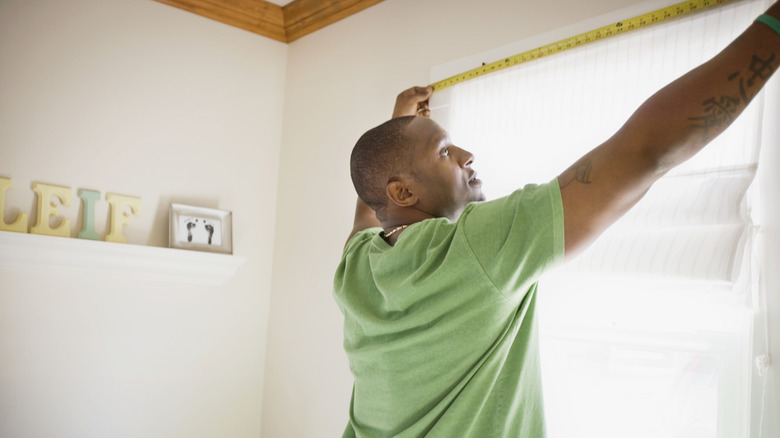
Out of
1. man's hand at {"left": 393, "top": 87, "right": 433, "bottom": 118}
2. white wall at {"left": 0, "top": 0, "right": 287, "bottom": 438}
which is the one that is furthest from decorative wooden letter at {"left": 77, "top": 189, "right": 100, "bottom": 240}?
man's hand at {"left": 393, "top": 87, "right": 433, "bottom": 118}

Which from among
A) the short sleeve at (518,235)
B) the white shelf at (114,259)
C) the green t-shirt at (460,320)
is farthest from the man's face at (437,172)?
the white shelf at (114,259)

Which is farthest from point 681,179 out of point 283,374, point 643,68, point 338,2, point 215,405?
point 215,405

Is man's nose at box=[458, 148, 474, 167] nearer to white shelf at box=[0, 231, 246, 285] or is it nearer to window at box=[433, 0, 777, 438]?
window at box=[433, 0, 777, 438]

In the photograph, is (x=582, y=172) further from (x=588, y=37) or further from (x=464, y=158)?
(x=588, y=37)

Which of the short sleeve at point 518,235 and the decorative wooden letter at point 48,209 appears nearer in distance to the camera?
the short sleeve at point 518,235

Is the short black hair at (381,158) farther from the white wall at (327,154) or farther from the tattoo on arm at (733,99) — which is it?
the white wall at (327,154)

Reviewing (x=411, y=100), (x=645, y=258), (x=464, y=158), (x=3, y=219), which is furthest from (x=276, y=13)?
(x=645, y=258)

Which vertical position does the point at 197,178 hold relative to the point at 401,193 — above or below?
above

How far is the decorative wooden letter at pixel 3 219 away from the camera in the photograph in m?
2.04

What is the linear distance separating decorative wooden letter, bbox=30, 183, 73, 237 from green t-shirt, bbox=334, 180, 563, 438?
4.65ft

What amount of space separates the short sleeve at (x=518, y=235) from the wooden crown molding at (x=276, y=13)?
1.67 meters

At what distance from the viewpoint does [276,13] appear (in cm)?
268

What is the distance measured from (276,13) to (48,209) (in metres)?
1.27

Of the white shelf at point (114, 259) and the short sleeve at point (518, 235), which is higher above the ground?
the short sleeve at point (518, 235)
